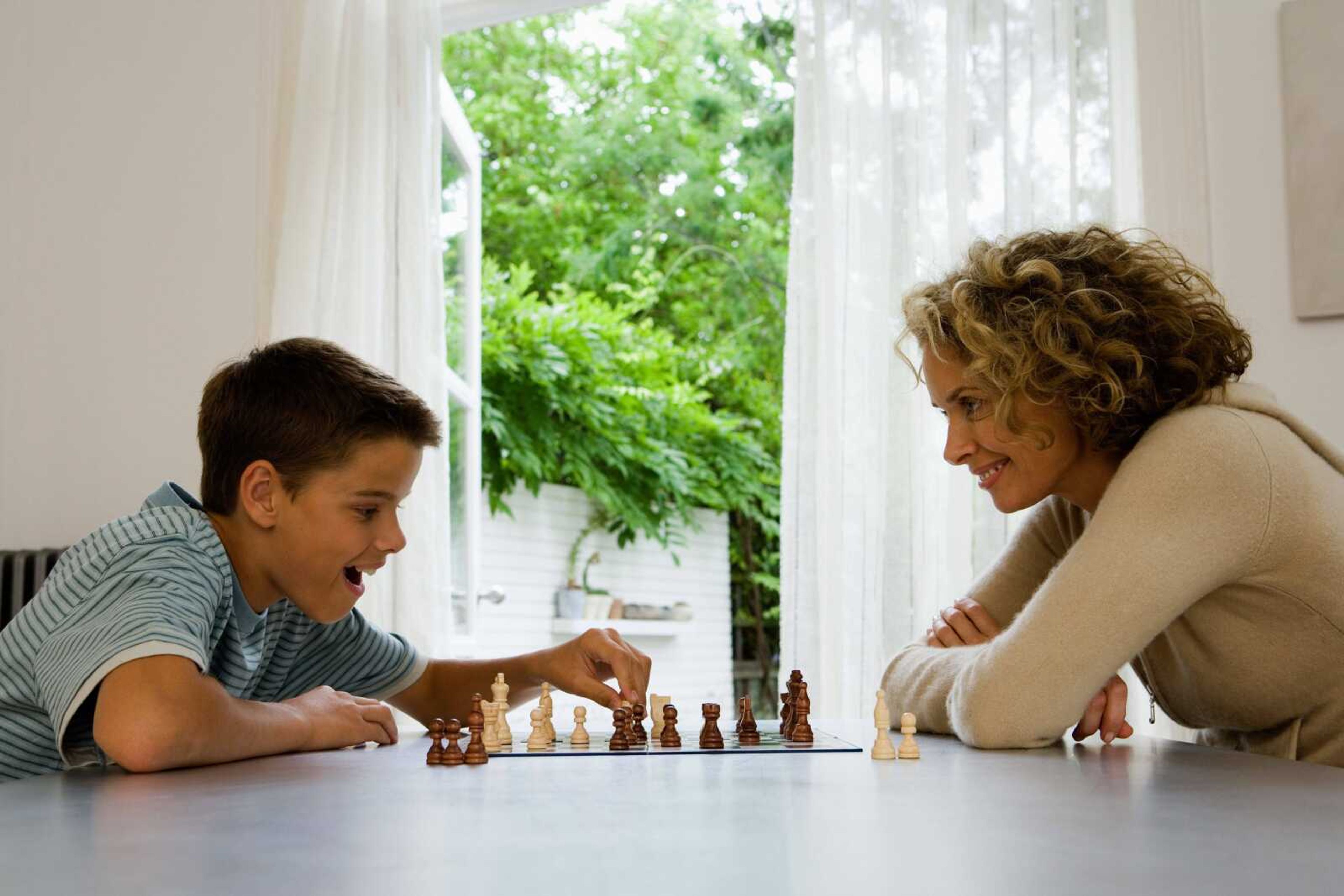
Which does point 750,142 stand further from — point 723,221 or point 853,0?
point 853,0

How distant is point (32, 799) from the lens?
3.31 ft

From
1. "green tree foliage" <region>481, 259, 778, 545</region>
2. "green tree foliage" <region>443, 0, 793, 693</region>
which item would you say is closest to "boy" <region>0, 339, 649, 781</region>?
"green tree foliage" <region>481, 259, 778, 545</region>

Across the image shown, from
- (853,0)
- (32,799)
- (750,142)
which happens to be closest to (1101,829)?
(32,799)

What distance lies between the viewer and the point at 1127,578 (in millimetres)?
1359

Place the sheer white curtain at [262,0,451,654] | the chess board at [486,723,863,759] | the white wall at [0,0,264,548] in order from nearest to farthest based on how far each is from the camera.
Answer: the chess board at [486,723,863,759]
the sheer white curtain at [262,0,451,654]
the white wall at [0,0,264,548]

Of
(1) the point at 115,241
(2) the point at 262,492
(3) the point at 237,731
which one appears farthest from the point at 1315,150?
(1) the point at 115,241

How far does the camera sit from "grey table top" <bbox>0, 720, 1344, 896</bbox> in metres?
0.64

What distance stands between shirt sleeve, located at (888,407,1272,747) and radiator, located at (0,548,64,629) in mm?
2560

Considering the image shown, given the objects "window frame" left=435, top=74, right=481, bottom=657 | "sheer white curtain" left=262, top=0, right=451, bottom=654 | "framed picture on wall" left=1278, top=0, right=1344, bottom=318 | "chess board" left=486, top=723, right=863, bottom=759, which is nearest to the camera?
"chess board" left=486, top=723, right=863, bottom=759

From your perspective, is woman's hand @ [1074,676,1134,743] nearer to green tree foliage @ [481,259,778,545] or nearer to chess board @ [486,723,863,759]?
chess board @ [486,723,863,759]

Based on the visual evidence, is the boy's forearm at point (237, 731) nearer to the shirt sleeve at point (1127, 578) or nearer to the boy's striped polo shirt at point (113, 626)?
the boy's striped polo shirt at point (113, 626)

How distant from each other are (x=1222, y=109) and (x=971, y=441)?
1.75m

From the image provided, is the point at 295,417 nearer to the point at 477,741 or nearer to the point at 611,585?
the point at 477,741

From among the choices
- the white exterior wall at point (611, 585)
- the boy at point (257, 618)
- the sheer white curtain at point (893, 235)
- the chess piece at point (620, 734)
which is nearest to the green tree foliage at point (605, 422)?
the white exterior wall at point (611, 585)
